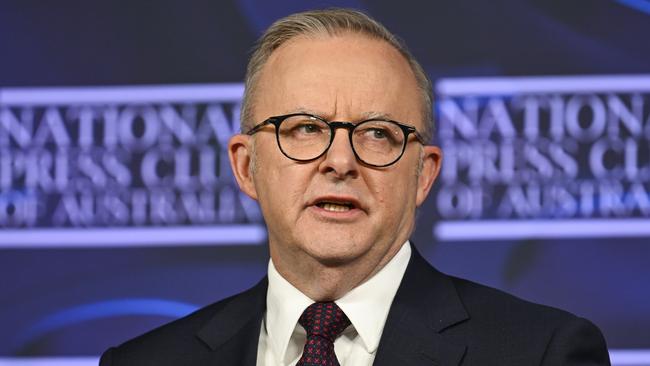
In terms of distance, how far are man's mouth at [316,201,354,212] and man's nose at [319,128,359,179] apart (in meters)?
0.06

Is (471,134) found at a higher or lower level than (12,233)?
higher

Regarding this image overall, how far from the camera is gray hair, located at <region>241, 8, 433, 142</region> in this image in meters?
2.41

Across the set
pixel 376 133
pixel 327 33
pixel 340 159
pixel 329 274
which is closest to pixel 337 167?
pixel 340 159

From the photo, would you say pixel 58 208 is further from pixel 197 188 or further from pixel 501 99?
pixel 501 99

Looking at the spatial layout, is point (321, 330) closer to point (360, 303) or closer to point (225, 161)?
point (360, 303)

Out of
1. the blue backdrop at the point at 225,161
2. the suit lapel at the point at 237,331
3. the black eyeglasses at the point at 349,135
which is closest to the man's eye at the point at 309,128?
the black eyeglasses at the point at 349,135

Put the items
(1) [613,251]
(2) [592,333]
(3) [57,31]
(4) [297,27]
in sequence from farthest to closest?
(3) [57,31] < (1) [613,251] < (4) [297,27] < (2) [592,333]

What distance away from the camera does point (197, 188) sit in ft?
11.2

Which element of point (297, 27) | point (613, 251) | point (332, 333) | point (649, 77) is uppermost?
point (297, 27)

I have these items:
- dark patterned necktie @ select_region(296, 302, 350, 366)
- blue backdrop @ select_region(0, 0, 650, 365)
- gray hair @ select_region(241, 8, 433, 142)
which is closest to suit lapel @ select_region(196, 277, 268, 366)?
dark patterned necktie @ select_region(296, 302, 350, 366)

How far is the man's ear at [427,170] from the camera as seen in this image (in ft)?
7.91

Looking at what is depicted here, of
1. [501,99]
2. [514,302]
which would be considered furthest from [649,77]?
[514,302]

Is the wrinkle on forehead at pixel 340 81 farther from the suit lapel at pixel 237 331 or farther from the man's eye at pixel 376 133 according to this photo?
the suit lapel at pixel 237 331

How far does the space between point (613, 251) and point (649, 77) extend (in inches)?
19.7
